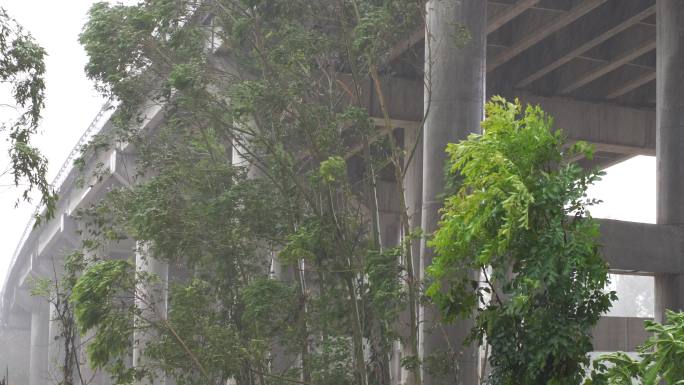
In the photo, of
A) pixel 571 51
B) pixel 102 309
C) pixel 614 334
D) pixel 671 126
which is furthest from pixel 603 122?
pixel 102 309

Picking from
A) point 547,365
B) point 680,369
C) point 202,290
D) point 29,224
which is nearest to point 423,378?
point 202,290

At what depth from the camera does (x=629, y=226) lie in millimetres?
24125

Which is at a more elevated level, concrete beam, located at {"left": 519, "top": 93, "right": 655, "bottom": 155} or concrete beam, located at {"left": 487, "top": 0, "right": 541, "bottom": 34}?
concrete beam, located at {"left": 487, "top": 0, "right": 541, "bottom": 34}

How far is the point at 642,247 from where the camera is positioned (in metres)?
24.1

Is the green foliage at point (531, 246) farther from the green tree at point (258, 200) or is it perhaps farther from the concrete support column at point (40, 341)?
the concrete support column at point (40, 341)

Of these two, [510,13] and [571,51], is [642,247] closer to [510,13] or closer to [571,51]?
[510,13]

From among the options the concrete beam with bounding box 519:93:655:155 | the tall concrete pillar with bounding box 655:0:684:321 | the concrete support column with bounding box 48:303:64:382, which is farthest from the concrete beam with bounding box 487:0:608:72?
the concrete support column with bounding box 48:303:64:382

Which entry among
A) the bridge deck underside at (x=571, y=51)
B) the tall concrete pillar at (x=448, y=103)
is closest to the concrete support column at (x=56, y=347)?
the tall concrete pillar at (x=448, y=103)

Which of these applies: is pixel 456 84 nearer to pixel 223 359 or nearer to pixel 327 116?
pixel 327 116

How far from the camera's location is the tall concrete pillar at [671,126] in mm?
24484

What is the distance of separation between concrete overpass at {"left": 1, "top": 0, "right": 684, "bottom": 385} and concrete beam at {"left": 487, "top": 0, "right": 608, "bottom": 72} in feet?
0.11

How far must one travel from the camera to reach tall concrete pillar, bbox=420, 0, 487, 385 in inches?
795

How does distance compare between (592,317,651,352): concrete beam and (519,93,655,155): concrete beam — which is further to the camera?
(592,317,651,352): concrete beam

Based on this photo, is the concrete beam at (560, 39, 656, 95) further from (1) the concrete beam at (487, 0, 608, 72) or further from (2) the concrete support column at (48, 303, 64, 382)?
(2) the concrete support column at (48, 303, 64, 382)
